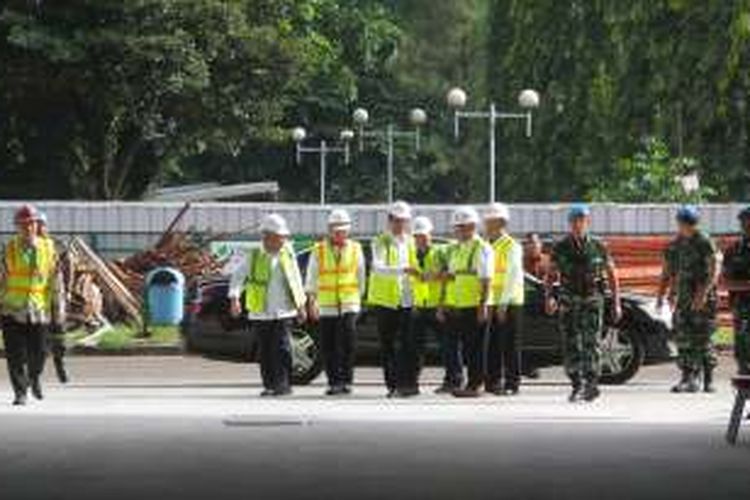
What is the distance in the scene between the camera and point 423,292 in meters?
19.2

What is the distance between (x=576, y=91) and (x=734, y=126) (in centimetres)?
1828

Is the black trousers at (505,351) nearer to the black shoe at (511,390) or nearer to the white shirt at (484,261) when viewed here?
the black shoe at (511,390)

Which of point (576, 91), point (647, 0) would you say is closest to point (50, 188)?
point (647, 0)

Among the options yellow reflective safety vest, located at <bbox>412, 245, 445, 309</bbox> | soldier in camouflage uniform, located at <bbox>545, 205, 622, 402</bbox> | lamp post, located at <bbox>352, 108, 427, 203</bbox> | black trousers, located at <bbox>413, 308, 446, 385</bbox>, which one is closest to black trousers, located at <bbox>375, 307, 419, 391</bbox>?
black trousers, located at <bbox>413, 308, 446, 385</bbox>

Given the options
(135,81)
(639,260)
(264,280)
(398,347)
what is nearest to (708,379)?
(398,347)

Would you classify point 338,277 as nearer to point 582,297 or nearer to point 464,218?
point 464,218

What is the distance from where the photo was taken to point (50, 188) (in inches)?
2147

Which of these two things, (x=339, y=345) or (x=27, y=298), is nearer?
(x=27, y=298)

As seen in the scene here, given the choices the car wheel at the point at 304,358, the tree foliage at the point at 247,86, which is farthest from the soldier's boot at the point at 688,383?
the tree foliage at the point at 247,86

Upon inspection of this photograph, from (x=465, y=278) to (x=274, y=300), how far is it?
1.72m

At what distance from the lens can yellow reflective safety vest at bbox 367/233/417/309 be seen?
18953 millimetres

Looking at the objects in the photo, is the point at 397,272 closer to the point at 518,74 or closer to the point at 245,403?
the point at 245,403

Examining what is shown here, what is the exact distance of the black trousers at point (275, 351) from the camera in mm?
19000

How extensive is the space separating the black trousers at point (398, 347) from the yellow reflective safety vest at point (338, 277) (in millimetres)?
301
